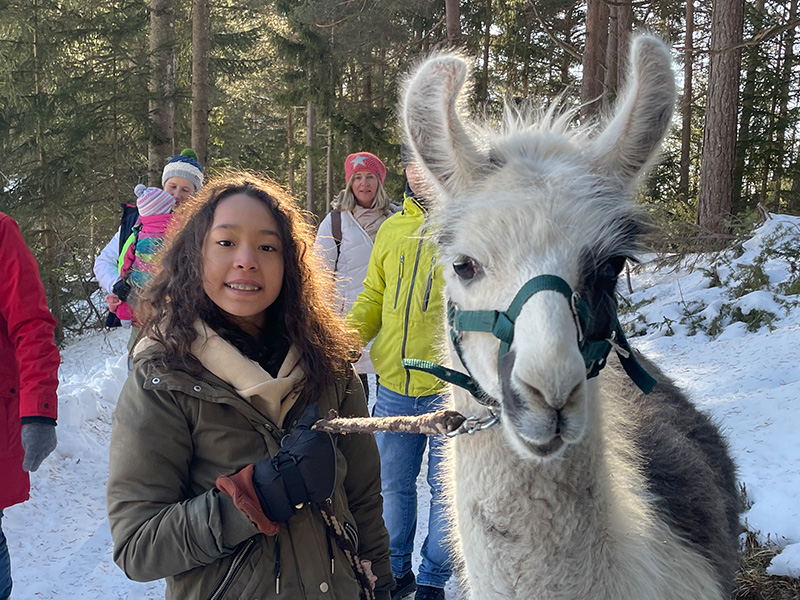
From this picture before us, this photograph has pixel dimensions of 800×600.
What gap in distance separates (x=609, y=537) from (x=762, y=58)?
14.4 metres

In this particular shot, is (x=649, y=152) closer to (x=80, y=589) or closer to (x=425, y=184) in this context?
(x=425, y=184)

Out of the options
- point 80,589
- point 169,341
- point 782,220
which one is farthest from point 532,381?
point 782,220

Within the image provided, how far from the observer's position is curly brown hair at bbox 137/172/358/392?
5.55ft

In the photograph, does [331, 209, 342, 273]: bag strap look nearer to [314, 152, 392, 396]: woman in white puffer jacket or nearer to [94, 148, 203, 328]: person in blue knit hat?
[314, 152, 392, 396]: woman in white puffer jacket

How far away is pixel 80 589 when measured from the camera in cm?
357

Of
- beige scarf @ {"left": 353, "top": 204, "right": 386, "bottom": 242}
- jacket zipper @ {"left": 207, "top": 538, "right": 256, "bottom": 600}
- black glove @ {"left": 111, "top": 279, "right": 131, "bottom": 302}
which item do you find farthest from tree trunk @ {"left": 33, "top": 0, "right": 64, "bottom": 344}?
jacket zipper @ {"left": 207, "top": 538, "right": 256, "bottom": 600}

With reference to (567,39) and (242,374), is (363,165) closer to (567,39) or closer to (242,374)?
(242,374)

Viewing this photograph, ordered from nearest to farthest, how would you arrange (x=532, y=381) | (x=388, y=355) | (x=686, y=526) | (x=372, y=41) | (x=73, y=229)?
(x=532, y=381) < (x=686, y=526) < (x=388, y=355) < (x=73, y=229) < (x=372, y=41)

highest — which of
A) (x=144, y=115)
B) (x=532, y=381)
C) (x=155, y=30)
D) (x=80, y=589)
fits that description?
(x=155, y=30)

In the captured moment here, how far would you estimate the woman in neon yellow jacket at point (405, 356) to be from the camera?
3.07 m

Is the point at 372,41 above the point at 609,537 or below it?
above

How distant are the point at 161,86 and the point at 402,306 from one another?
9.77 meters

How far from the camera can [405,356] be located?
3115 millimetres

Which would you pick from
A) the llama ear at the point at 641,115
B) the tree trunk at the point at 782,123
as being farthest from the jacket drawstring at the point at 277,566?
the tree trunk at the point at 782,123
